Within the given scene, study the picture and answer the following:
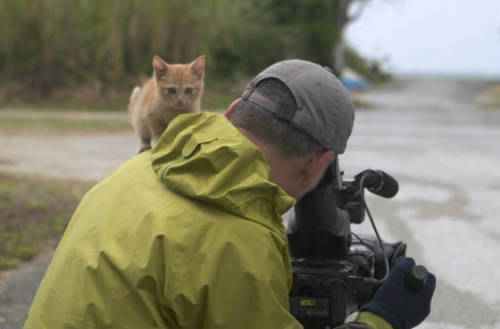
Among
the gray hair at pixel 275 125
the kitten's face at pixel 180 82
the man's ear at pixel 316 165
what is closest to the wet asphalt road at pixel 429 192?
the kitten's face at pixel 180 82

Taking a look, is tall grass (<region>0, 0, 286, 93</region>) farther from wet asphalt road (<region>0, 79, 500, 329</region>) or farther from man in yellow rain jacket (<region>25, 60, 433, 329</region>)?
man in yellow rain jacket (<region>25, 60, 433, 329</region>)

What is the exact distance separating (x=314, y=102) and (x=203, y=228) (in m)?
0.41

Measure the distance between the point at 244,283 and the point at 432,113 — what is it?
19.3 metres

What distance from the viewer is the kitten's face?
394 centimetres

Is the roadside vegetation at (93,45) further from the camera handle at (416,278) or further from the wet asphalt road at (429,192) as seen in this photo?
the camera handle at (416,278)

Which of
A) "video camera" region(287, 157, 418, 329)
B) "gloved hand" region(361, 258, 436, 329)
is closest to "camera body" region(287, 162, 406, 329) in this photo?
"video camera" region(287, 157, 418, 329)

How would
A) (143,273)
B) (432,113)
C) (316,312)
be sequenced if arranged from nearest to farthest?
(143,273), (316,312), (432,113)

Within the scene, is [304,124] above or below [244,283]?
above

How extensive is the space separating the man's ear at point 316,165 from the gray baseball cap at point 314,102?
0.02m

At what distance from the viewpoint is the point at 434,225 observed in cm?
586

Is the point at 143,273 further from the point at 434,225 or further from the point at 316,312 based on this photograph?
the point at 434,225

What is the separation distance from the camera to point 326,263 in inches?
75.7

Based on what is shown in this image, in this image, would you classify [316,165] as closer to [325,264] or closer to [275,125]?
[275,125]

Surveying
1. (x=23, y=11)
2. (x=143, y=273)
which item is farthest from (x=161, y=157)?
(x=23, y=11)
